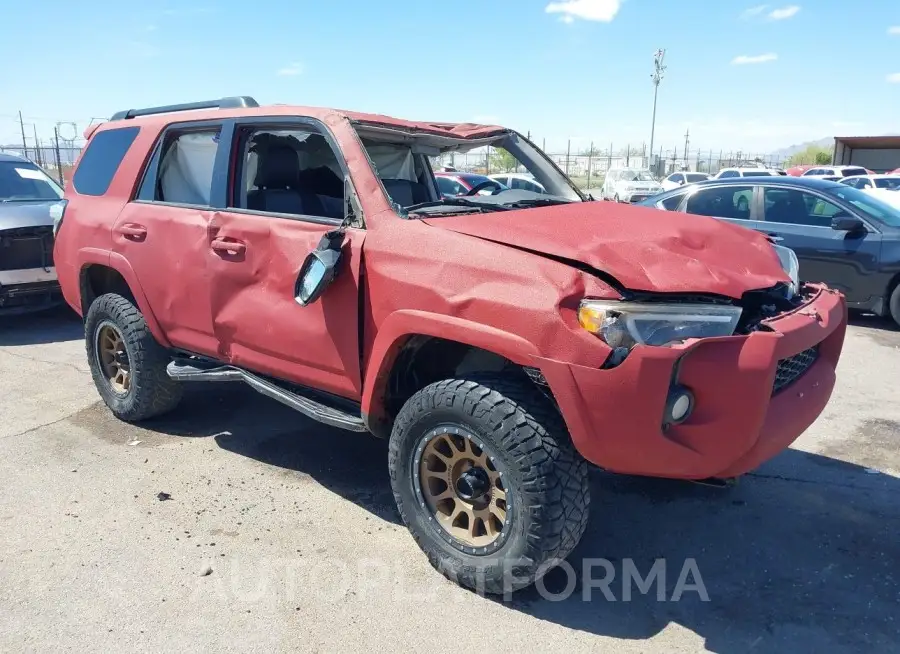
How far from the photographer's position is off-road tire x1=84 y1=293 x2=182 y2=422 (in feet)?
14.7

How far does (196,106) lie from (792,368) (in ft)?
12.3

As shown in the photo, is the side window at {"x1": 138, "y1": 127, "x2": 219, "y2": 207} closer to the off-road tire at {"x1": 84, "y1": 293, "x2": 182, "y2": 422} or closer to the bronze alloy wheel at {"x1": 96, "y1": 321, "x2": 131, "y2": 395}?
the off-road tire at {"x1": 84, "y1": 293, "x2": 182, "y2": 422}

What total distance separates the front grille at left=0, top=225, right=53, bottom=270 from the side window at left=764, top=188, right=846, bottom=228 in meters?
7.73

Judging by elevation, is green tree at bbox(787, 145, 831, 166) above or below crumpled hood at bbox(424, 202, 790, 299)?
above

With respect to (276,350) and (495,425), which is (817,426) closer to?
(495,425)

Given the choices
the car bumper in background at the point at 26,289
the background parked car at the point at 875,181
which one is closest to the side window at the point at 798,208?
the car bumper in background at the point at 26,289

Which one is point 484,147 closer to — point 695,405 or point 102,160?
point 695,405

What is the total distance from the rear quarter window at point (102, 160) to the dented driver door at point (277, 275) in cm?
119

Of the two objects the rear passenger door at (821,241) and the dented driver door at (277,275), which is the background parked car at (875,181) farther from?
the dented driver door at (277,275)

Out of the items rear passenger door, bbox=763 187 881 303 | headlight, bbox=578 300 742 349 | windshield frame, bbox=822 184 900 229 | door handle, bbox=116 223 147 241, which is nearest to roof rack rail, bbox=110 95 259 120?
door handle, bbox=116 223 147 241

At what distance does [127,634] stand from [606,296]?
2165mm

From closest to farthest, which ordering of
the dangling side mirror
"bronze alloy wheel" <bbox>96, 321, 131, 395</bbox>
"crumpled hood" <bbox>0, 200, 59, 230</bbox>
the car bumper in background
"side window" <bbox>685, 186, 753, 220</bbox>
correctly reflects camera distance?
the dangling side mirror, "bronze alloy wheel" <bbox>96, 321, 131, 395</bbox>, the car bumper in background, "crumpled hood" <bbox>0, 200, 59, 230</bbox>, "side window" <bbox>685, 186, 753, 220</bbox>

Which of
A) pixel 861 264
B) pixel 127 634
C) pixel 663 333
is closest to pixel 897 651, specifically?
pixel 663 333

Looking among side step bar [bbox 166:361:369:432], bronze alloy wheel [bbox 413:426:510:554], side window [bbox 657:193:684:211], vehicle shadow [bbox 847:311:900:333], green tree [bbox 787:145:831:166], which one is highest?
green tree [bbox 787:145:831:166]
